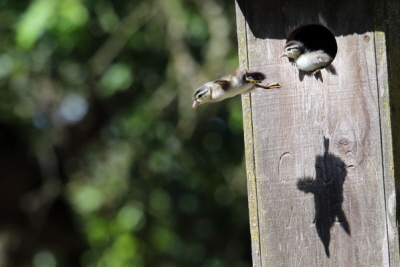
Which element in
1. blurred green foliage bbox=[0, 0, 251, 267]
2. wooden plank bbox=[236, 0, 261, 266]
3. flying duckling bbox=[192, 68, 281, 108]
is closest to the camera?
flying duckling bbox=[192, 68, 281, 108]

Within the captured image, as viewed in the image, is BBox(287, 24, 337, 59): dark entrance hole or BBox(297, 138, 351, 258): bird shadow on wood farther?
BBox(287, 24, 337, 59): dark entrance hole

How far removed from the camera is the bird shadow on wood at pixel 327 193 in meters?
2.79

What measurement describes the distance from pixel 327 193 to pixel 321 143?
0.21m

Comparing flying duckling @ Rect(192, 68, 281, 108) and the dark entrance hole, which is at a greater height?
the dark entrance hole

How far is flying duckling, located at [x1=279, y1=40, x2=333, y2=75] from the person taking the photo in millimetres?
2789

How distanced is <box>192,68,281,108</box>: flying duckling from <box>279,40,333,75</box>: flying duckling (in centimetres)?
14

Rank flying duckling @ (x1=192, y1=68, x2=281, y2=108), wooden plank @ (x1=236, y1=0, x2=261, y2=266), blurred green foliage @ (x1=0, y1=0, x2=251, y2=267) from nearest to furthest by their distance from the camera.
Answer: flying duckling @ (x1=192, y1=68, x2=281, y2=108) → wooden plank @ (x1=236, y1=0, x2=261, y2=266) → blurred green foliage @ (x1=0, y1=0, x2=251, y2=267)

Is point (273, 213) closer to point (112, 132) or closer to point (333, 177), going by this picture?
point (333, 177)

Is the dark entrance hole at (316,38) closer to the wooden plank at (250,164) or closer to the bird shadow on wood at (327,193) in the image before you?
the wooden plank at (250,164)

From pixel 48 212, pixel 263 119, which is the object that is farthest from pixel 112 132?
pixel 263 119

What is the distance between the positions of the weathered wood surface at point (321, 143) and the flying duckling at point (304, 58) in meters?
0.04

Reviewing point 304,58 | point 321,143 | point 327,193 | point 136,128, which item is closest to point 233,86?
point 304,58

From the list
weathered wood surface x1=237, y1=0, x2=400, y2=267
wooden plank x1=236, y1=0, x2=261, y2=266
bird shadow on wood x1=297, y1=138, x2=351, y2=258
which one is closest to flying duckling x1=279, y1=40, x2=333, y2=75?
weathered wood surface x1=237, y1=0, x2=400, y2=267

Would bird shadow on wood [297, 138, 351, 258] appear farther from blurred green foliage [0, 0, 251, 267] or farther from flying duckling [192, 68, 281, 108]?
blurred green foliage [0, 0, 251, 267]
